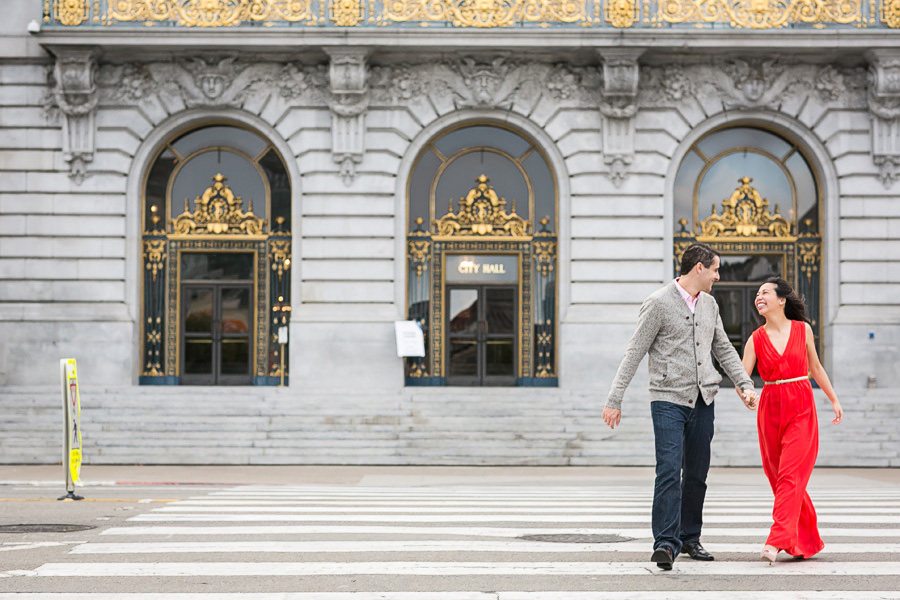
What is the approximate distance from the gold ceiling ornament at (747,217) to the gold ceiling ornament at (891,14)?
4601 millimetres

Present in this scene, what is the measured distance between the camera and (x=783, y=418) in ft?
30.0

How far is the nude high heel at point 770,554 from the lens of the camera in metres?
8.39

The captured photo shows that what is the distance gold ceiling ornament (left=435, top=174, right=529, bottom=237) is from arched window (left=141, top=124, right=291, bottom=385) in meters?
3.80

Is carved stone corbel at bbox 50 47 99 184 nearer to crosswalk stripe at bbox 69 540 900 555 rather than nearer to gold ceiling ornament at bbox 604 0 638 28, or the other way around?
gold ceiling ornament at bbox 604 0 638 28

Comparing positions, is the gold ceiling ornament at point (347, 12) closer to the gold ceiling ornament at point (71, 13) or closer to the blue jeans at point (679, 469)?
the gold ceiling ornament at point (71, 13)

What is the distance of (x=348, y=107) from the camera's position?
2830 centimetres

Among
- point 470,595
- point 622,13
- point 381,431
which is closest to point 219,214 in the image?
point 381,431

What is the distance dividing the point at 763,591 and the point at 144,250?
23930mm

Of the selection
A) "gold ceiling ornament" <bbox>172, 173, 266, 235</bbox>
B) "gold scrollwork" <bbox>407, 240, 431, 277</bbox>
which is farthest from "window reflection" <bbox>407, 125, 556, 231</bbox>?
"gold ceiling ornament" <bbox>172, 173, 266, 235</bbox>

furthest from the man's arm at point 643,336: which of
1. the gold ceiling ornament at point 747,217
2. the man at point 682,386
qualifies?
the gold ceiling ornament at point 747,217

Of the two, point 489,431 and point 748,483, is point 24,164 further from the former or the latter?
point 748,483

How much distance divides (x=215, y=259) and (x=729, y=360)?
22.0 metres

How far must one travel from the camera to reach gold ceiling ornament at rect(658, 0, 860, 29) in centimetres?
2809

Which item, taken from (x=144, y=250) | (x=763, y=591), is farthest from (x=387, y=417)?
(x=763, y=591)
